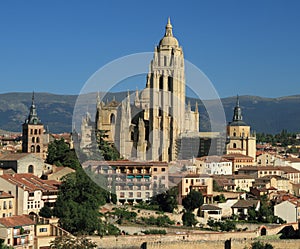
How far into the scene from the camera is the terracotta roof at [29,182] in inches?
1805

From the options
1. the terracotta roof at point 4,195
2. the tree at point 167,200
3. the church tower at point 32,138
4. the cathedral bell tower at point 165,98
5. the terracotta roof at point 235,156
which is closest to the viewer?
the terracotta roof at point 4,195

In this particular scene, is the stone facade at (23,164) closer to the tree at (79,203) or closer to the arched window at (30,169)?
the arched window at (30,169)

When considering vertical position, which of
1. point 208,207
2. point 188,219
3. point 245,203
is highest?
point 245,203

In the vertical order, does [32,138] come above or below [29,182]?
above

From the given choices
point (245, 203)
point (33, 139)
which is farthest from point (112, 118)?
point (245, 203)

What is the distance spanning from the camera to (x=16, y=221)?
40.6 m

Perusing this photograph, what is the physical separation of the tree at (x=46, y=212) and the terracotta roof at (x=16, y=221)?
297cm

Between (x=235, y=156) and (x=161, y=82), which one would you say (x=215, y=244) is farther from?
(x=161, y=82)

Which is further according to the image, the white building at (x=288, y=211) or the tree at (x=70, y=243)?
the white building at (x=288, y=211)

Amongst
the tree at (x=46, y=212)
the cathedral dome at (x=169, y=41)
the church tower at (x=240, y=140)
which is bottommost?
the tree at (x=46, y=212)

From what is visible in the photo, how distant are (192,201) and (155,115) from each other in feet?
76.5

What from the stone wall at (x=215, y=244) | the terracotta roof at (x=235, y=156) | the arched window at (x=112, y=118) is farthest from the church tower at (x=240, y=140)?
the stone wall at (x=215, y=244)

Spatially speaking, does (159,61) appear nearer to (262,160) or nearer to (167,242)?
(262,160)

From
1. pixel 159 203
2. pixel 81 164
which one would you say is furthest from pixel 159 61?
pixel 159 203
